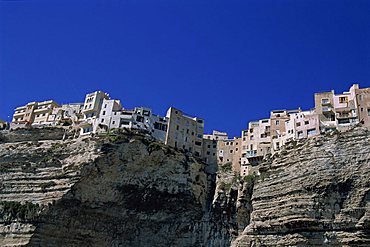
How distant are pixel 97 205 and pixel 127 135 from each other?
31.1ft

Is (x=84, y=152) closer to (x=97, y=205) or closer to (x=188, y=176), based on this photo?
(x=97, y=205)

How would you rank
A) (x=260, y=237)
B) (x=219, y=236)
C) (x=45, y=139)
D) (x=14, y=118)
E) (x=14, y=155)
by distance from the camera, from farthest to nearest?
→ (x=14, y=118) → (x=45, y=139) → (x=14, y=155) → (x=219, y=236) → (x=260, y=237)

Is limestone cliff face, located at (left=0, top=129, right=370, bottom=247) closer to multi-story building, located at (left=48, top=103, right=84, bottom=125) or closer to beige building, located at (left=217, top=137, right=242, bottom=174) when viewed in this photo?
beige building, located at (left=217, top=137, right=242, bottom=174)

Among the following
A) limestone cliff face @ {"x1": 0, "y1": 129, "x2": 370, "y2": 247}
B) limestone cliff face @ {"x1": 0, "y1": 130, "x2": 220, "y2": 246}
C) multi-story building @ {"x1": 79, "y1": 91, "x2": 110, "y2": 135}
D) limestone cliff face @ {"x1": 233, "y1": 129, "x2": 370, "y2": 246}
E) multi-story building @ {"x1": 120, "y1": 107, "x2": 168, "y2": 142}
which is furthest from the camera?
multi-story building @ {"x1": 79, "y1": 91, "x2": 110, "y2": 135}

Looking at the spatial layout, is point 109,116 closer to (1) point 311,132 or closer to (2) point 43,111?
(2) point 43,111

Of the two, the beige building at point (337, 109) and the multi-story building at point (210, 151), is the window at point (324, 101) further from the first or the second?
the multi-story building at point (210, 151)

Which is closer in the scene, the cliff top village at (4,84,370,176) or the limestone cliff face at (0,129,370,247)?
the limestone cliff face at (0,129,370,247)

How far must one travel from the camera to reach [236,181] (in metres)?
54.2

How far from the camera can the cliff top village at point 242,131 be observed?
49625mm

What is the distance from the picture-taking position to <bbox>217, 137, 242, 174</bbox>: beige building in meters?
58.6

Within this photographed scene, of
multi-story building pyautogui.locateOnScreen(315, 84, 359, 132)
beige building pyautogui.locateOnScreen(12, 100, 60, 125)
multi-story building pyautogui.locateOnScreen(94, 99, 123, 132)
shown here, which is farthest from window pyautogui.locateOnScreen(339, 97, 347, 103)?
beige building pyautogui.locateOnScreen(12, 100, 60, 125)

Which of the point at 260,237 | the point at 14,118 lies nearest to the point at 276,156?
the point at 260,237

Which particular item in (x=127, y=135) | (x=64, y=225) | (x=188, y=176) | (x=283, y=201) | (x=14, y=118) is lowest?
(x=64, y=225)

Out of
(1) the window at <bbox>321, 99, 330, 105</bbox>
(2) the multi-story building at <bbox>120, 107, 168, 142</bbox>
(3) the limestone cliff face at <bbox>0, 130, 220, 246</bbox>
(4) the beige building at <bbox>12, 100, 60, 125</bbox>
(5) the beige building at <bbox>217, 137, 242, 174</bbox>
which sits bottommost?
(3) the limestone cliff face at <bbox>0, 130, 220, 246</bbox>
